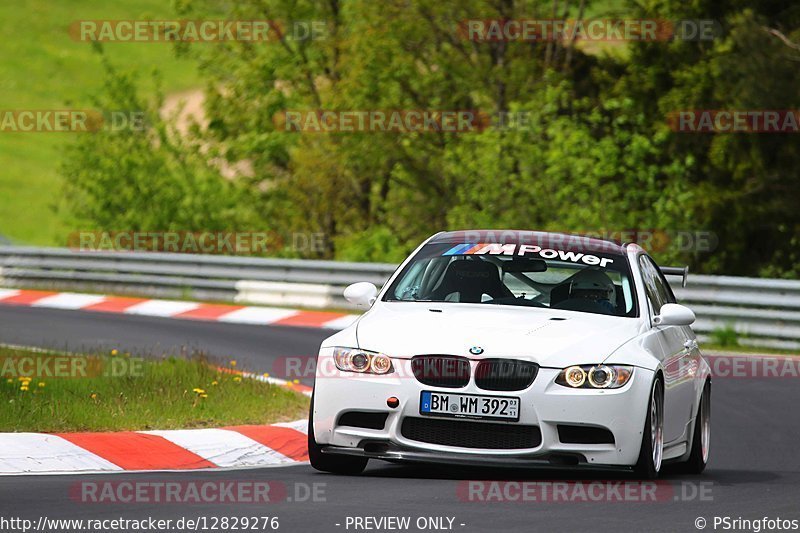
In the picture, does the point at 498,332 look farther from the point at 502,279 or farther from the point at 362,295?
the point at 502,279

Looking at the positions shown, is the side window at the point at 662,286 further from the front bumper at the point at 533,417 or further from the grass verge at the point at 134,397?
the grass verge at the point at 134,397

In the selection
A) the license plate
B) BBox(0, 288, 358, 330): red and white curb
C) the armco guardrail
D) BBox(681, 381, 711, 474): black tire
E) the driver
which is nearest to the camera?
the license plate

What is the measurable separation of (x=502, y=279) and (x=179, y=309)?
14949 millimetres

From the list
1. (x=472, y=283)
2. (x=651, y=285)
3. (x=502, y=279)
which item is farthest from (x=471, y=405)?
(x=651, y=285)

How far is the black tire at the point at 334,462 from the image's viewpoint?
9.75 meters

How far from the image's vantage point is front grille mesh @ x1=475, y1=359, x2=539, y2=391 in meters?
9.23

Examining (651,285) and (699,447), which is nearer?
(699,447)

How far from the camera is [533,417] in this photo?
917cm

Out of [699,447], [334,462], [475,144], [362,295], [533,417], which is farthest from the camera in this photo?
[475,144]

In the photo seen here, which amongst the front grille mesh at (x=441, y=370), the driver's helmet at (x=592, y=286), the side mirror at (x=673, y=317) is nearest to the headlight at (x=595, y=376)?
the front grille mesh at (x=441, y=370)

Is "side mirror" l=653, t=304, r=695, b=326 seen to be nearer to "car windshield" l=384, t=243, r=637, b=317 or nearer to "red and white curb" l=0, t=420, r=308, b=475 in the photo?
"car windshield" l=384, t=243, r=637, b=317

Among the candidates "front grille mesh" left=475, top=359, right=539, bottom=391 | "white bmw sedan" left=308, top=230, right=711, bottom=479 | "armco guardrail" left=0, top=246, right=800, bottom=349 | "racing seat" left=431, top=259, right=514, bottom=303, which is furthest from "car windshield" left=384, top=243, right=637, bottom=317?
"armco guardrail" left=0, top=246, right=800, bottom=349

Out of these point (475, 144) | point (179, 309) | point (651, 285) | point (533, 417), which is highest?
point (475, 144)

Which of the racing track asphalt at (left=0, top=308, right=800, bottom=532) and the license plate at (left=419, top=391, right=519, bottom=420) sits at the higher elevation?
the license plate at (left=419, top=391, right=519, bottom=420)
